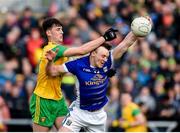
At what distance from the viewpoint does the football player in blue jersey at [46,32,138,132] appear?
444 inches

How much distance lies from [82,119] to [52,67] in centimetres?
82

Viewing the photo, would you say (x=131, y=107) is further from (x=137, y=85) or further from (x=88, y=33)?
(x=88, y=33)

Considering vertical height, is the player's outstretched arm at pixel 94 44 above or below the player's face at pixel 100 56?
above

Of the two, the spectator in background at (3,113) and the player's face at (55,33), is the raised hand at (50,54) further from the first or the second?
the spectator in background at (3,113)

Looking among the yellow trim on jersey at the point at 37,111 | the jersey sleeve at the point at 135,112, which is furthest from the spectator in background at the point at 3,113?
the yellow trim on jersey at the point at 37,111

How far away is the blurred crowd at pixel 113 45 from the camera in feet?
55.9

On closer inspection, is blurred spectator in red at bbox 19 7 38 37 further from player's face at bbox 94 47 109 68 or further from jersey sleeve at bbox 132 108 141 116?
player's face at bbox 94 47 109 68

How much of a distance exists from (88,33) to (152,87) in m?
2.01

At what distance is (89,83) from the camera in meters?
11.4

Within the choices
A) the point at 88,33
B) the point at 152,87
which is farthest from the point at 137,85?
the point at 88,33

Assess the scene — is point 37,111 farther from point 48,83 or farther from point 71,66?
point 71,66

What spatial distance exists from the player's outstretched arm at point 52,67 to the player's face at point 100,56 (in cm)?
45

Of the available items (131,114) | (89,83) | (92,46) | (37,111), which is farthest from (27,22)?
(92,46)

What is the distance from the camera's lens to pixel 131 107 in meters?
15.6
